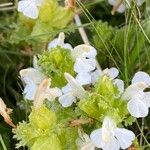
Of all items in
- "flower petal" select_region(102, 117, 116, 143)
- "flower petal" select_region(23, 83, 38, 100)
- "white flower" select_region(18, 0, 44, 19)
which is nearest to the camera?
"flower petal" select_region(102, 117, 116, 143)

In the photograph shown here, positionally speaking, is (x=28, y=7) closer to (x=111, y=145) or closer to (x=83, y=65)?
(x=83, y=65)

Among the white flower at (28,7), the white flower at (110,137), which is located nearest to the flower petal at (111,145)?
the white flower at (110,137)

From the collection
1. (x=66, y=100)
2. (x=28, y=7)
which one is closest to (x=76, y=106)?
(x=66, y=100)

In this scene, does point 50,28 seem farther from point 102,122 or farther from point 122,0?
point 102,122

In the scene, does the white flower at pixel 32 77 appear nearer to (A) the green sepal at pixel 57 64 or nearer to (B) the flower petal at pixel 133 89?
(A) the green sepal at pixel 57 64

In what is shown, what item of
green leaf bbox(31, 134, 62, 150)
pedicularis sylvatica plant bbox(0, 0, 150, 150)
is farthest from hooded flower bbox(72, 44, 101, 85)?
green leaf bbox(31, 134, 62, 150)

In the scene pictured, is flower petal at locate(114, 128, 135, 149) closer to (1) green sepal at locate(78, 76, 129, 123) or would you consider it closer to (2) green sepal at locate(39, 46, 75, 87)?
(1) green sepal at locate(78, 76, 129, 123)

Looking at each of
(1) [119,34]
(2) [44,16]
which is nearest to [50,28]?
(2) [44,16]
